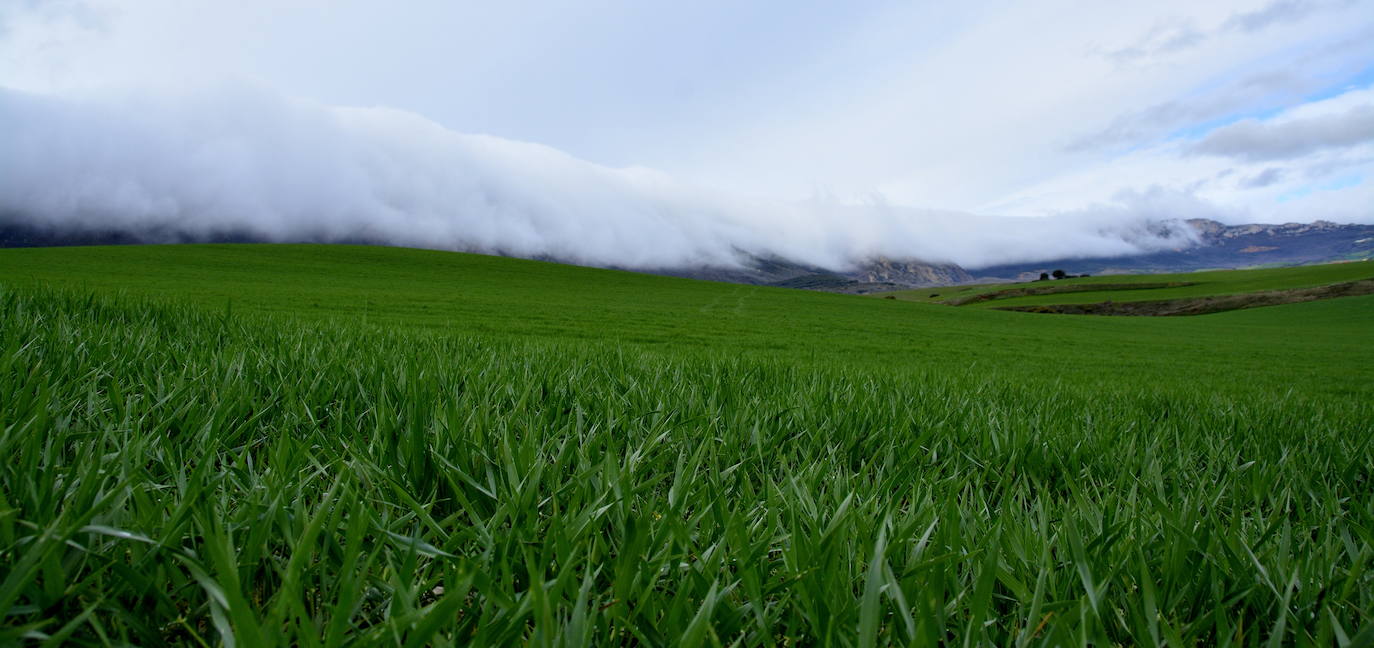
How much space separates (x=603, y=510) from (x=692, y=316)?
29.7 metres

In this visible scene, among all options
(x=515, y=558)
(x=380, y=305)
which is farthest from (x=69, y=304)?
(x=380, y=305)

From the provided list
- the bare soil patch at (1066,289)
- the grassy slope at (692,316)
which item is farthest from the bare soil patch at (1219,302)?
the bare soil patch at (1066,289)

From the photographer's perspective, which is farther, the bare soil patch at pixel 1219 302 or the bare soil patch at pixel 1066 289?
the bare soil patch at pixel 1066 289

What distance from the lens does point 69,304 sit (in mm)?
3520

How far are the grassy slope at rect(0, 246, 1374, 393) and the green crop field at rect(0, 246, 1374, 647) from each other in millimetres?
6240

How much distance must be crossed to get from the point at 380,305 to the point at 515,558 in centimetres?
2691

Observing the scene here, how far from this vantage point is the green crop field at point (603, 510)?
2.28 feet

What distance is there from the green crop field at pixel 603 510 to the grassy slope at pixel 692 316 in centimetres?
624

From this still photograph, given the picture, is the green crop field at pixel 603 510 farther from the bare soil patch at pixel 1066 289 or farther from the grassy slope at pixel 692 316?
the bare soil patch at pixel 1066 289

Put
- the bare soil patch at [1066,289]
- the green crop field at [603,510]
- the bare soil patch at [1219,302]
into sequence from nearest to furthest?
1. the green crop field at [603,510]
2. the bare soil patch at [1219,302]
3. the bare soil patch at [1066,289]

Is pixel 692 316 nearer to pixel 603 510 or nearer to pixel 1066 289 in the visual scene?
Answer: pixel 603 510

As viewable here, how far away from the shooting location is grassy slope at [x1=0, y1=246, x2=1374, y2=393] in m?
18.7

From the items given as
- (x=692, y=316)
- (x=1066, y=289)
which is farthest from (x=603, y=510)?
(x=1066, y=289)

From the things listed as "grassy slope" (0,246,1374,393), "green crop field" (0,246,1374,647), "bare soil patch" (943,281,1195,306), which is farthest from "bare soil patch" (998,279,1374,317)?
"green crop field" (0,246,1374,647)
